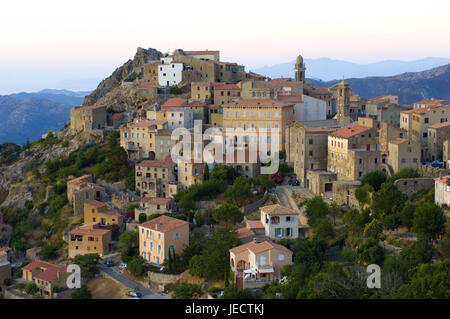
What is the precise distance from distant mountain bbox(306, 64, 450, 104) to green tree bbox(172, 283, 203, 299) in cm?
10871

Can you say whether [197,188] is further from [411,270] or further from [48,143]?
[48,143]

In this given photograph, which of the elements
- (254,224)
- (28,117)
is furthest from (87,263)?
(28,117)

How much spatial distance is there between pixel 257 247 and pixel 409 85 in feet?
414

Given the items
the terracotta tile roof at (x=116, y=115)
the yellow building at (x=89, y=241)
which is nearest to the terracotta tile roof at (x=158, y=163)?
the yellow building at (x=89, y=241)

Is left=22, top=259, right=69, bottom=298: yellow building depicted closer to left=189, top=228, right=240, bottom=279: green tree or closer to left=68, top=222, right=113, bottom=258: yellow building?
left=68, top=222, right=113, bottom=258: yellow building

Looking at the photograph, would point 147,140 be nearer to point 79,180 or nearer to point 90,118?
point 79,180

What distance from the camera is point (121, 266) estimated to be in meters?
39.5

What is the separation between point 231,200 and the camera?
140 feet

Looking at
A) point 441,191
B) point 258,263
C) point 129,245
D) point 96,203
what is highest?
point 441,191

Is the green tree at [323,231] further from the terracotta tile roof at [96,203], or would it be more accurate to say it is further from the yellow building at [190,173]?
the terracotta tile roof at [96,203]

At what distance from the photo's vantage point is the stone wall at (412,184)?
37.6 m

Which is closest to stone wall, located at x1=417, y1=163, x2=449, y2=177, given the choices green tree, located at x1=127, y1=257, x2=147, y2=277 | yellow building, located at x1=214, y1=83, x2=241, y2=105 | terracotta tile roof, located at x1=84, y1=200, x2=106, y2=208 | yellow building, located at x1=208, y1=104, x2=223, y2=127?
green tree, located at x1=127, y1=257, x2=147, y2=277

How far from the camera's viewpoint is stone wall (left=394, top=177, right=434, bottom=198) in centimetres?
3762

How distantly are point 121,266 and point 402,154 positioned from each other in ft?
59.3
